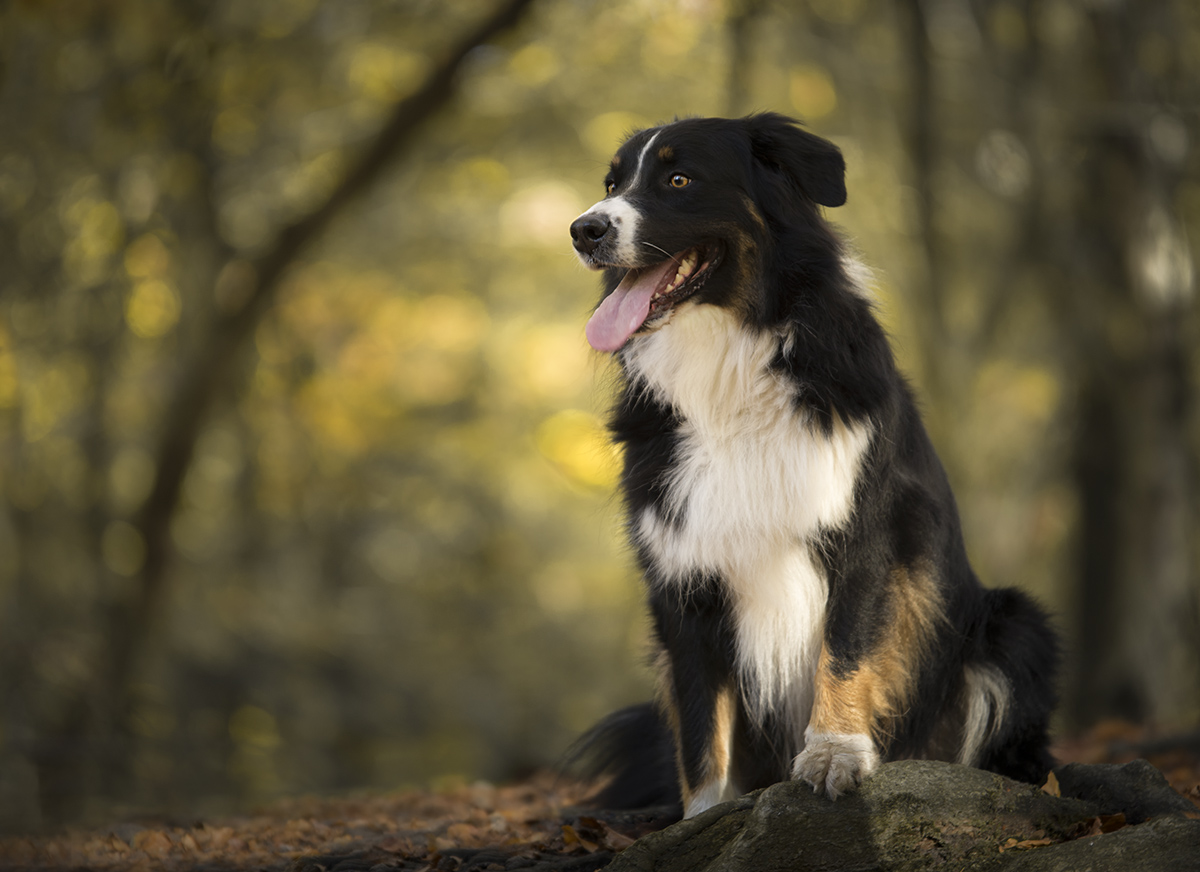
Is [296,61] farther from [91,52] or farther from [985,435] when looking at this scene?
[985,435]

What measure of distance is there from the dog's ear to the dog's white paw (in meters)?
1.67

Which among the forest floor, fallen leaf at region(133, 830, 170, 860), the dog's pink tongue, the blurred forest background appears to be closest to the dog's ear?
the dog's pink tongue

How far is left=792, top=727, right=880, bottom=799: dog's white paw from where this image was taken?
292 cm

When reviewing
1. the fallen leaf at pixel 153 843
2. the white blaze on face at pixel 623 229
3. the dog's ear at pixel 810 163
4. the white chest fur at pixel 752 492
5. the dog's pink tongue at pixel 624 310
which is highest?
the dog's ear at pixel 810 163

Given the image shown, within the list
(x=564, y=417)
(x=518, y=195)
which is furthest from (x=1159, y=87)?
(x=564, y=417)

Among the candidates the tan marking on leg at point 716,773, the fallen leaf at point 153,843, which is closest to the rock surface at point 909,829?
the tan marking on leg at point 716,773

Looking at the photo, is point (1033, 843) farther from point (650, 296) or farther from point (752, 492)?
point (650, 296)

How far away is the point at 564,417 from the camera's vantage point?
557 inches

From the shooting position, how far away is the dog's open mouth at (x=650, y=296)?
135 inches

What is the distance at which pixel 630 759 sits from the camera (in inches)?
168

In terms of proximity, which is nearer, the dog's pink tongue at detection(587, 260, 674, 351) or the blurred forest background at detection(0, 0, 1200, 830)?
the dog's pink tongue at detection(587, 260, 674, 351)

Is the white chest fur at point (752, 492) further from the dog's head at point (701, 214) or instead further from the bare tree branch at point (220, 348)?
the bare tree branch at point (220, 348)

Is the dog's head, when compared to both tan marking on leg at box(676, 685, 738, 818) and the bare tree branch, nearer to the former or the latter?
tan marking on leg at box(676, 685, 738, 818)

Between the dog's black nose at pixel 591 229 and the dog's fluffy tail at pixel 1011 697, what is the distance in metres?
1.82
